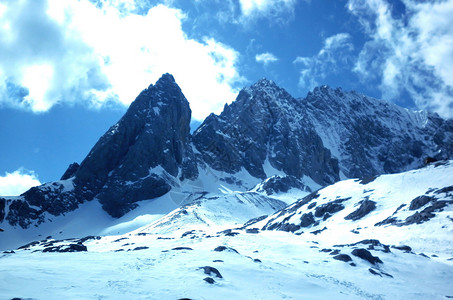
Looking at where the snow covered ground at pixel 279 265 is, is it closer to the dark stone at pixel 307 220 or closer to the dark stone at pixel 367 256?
the dark stone at pixel 367 256

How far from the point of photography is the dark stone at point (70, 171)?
192325 millimetres

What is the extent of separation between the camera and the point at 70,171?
194m

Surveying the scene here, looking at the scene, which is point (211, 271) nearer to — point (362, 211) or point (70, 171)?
point (362, 211)

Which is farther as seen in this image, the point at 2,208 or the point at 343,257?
the point at 2,208

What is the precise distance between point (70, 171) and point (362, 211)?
528ft

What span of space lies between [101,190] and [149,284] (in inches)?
6183

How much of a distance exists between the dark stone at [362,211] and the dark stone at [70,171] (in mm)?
156155

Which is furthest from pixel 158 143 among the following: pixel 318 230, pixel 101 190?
pixel 318 230

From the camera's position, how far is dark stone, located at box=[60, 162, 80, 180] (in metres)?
192

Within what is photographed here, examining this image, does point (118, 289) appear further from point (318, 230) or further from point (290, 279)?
point (318, 230)

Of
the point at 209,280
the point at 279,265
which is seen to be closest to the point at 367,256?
the point at 279,265

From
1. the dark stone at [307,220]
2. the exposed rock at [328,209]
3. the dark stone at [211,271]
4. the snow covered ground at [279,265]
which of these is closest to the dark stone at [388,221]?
the snow covered ground at [279,265]

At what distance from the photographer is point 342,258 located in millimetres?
37469

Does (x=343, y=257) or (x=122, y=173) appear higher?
(x=122, y=173)
